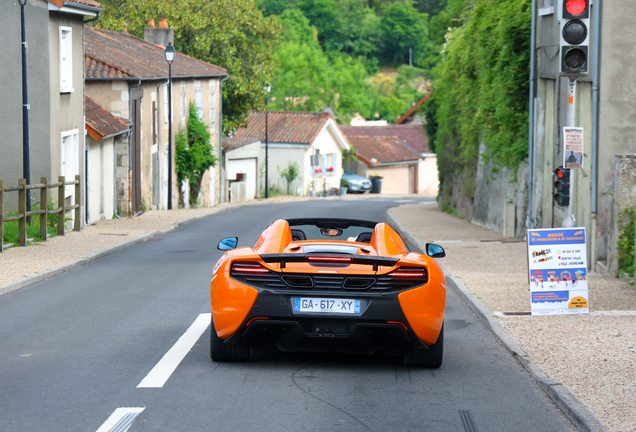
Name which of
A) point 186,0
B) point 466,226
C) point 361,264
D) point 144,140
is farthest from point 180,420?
point 186,0

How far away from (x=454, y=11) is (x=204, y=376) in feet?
95.8

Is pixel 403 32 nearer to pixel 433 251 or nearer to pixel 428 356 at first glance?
pixel 433 251

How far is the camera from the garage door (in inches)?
2110

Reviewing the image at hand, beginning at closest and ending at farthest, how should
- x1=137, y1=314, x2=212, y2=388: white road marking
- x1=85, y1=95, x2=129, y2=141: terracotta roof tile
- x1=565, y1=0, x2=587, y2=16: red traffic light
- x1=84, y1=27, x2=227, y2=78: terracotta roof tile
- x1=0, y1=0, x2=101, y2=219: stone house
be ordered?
x1=137, y1=314, x2=212, y2=388: white road marking → x1=565, y1=0, x2=587, y2=16: red traffic light → x1=0, y1=0, x2=101, y2=219: stone house → x1=85, y1=95, x2=129, y2=141: terracotta roof tile → x1=84, y1=27, x2=227, y2=78: terracotta roof tile

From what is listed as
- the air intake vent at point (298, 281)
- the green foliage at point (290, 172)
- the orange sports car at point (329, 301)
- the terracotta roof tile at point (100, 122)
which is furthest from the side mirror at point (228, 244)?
the green foliage at point (290, 172)

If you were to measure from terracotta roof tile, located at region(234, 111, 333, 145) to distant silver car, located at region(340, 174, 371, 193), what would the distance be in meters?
7.93

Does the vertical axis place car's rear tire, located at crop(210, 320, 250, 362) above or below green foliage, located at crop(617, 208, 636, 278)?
below

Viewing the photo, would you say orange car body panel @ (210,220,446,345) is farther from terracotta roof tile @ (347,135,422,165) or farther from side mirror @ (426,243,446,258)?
terracotta roof tile @ (347,135,422,165)

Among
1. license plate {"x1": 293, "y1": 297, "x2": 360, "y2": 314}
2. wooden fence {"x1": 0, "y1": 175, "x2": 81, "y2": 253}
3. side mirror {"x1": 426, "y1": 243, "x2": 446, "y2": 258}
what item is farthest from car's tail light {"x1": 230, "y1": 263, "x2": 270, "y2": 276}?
wooden fence {"x1": 0, "y1": 175, "x2": 81, "y2": 253}

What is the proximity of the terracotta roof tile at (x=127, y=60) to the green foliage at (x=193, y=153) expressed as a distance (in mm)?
2528

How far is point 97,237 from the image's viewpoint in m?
20.1

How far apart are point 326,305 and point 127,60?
27.9 m

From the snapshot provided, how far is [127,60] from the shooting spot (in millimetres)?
32781

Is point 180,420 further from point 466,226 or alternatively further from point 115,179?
point 115,179
